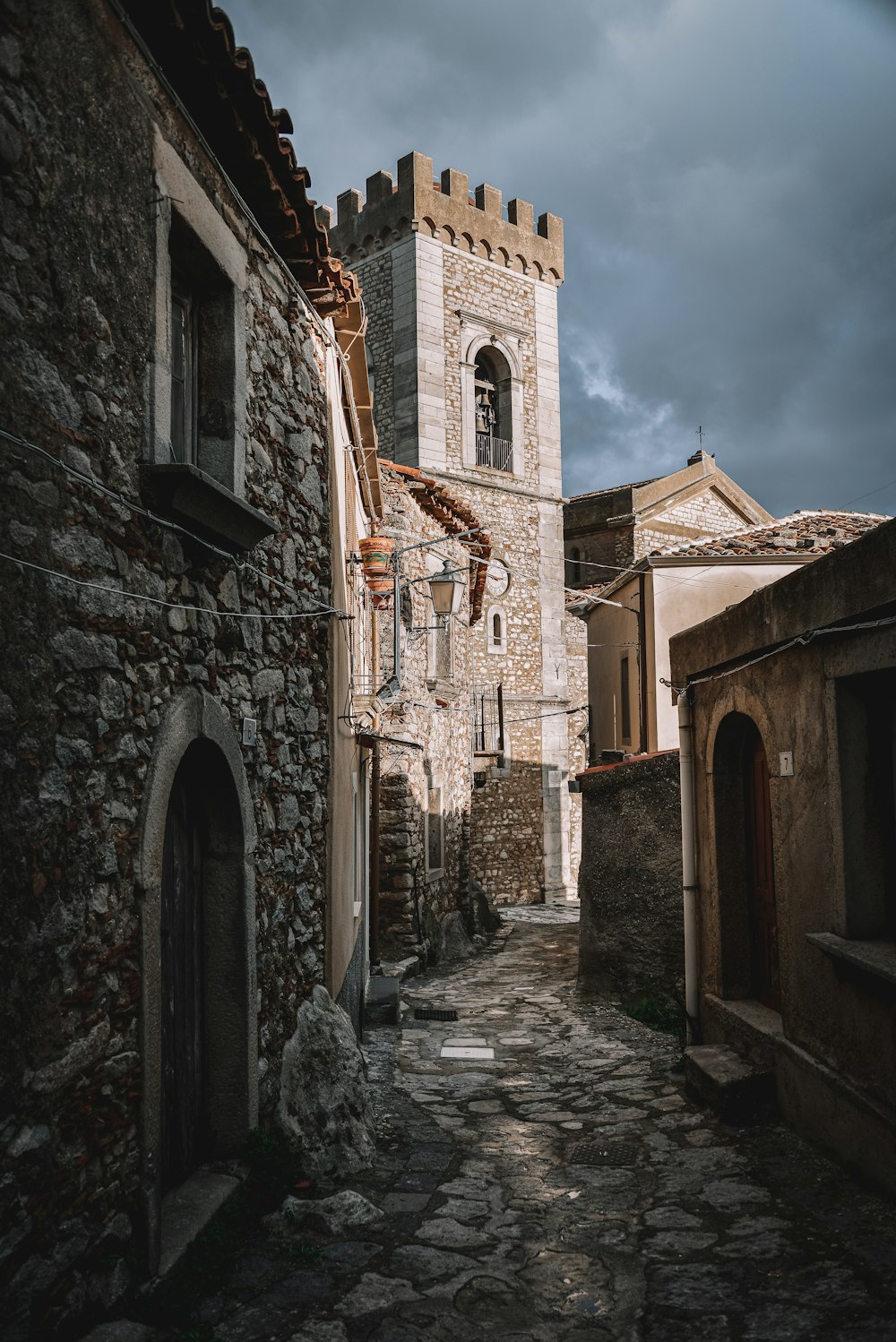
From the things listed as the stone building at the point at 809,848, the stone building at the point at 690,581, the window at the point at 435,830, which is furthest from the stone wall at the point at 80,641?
the window at the point at 435,830

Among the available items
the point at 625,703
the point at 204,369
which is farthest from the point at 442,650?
the point at 204,369

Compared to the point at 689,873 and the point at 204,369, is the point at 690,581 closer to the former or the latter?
the point at 689,873

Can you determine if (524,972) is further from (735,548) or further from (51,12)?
(51,12)

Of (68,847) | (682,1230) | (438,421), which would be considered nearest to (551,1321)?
(682,1230)

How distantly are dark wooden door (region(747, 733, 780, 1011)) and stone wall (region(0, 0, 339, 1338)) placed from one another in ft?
13.3

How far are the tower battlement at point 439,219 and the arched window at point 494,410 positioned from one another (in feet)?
7.34

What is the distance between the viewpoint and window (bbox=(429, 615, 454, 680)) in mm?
14984

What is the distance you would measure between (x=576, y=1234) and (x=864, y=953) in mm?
1856

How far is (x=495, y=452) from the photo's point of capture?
73.6ft

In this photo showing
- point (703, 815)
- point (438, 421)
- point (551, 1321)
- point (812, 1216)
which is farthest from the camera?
point (438, 421)

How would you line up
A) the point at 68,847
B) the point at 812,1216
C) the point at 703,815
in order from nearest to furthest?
the point at 68,847 → the point at 812,1216 → the point at 703,815

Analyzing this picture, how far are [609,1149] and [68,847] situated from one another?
4054mm

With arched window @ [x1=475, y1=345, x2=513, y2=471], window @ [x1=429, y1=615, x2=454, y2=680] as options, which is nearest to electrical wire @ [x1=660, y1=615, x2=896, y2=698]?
window @ [x1=429, y1=615, x2=454, y2=680]

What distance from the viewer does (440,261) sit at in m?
21.6
